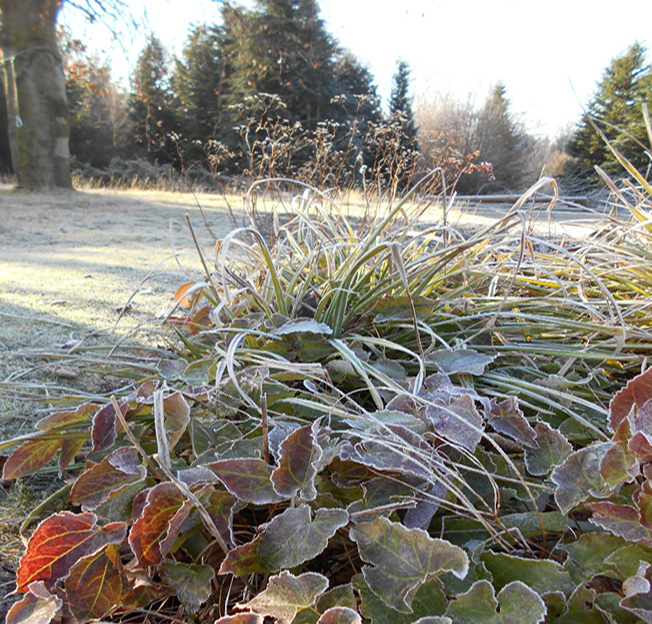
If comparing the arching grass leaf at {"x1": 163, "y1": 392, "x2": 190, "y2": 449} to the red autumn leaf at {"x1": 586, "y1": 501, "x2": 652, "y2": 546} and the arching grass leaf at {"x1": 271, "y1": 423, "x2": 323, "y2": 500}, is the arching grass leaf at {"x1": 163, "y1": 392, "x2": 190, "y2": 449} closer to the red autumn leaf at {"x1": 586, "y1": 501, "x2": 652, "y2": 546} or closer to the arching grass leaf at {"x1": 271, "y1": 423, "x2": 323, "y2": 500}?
the arching grass leaf at {"x1": 271, "y1": 423, "x2": 323, "y2": 500}

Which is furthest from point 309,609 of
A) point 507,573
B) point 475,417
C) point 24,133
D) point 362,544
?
point 24,133

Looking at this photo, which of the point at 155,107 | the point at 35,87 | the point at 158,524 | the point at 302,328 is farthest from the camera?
the point at 155,107

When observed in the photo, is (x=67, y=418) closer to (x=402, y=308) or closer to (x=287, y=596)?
(x=287, y=596)

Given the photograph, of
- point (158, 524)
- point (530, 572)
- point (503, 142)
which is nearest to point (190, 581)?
point (158, 524)

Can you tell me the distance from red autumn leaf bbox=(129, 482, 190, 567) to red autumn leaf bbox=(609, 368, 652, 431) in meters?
0.58

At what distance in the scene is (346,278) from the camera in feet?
3.34

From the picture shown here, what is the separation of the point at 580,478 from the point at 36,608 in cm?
66

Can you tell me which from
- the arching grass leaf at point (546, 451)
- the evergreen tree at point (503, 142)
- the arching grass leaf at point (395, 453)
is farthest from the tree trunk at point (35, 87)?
the evergreen tree at point (503, 142)

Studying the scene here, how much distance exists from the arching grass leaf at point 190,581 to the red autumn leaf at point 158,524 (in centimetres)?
3

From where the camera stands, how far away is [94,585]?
1.69 feet

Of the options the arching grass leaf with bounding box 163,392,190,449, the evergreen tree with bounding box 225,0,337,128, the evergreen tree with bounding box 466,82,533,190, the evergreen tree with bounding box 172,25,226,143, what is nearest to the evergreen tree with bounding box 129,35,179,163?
the evergreen tree with bounding box 172,25,226,143

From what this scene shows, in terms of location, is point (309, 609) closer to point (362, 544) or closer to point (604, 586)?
point (362, 544)

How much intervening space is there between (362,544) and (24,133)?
952 centimetres

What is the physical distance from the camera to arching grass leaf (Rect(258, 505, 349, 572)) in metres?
0.49
